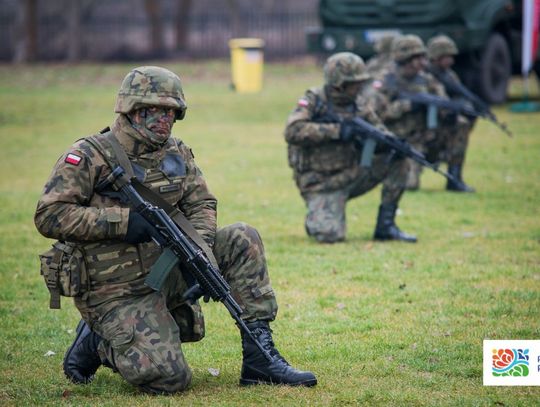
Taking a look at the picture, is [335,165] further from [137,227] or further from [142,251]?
[137,227]

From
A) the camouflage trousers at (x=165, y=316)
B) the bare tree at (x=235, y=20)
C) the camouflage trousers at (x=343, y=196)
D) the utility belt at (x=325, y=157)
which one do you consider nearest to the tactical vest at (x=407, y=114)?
the camouflage trousers at (x=343, y=196)

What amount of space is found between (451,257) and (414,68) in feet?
12.4

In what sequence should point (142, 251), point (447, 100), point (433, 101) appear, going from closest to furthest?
1. point (142, 251)
2. point (433, 101)
3. point (447, 100)

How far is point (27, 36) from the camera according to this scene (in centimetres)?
3812

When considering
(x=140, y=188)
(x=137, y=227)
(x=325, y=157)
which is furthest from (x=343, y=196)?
(x=137, y=227)

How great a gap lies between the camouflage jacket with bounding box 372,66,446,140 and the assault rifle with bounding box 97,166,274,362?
705 centimetres

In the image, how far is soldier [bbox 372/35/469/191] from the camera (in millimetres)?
12617

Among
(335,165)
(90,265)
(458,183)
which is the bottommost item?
(458,183)

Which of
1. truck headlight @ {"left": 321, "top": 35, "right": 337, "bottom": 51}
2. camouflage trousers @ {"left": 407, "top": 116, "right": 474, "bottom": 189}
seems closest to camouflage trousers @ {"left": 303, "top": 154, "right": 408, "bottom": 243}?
camouflage trousers @ {"left": 407, "top": 116, "right": 474, "bottom": 189}

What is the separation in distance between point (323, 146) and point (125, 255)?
4.71m

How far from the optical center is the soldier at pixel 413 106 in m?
12.6

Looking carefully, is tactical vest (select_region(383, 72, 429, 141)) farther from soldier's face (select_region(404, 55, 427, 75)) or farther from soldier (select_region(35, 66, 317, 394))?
soldier (select_region(35, 66, 317, 394))

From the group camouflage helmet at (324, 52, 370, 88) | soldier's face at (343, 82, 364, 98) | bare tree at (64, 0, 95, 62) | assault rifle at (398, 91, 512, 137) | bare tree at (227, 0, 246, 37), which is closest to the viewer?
camouflage helmet at (324, 52, 370, 88)

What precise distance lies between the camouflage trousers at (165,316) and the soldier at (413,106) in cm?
667
